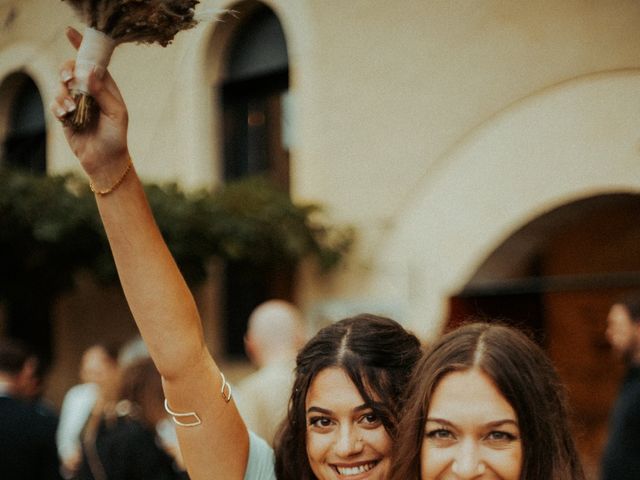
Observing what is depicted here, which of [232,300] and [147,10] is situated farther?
[232,300]

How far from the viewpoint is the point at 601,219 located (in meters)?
7.95

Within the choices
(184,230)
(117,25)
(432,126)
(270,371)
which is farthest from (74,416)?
(117,25)

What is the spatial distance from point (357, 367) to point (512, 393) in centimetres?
40

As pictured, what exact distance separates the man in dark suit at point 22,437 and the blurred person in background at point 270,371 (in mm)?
983

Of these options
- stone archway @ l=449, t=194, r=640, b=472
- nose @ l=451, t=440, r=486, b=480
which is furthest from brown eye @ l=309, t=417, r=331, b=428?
stone archway @ l=449, t=194, r=640, b=472

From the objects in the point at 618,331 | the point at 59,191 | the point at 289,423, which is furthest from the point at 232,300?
the point at 289,423

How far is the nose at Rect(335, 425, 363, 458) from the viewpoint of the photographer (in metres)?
2.09

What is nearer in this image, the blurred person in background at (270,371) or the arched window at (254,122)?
the blurred person in background at (270,371)

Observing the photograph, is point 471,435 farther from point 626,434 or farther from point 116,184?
point 626,434

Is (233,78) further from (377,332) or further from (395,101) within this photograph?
(377,332)

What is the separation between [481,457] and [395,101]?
564cm

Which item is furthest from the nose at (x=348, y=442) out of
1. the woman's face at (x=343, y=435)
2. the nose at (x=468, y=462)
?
the nose at (x=468, y=462)

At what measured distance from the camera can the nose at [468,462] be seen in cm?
185

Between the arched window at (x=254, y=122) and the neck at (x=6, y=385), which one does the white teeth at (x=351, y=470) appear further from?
the arched window at (x=254, y=122)
